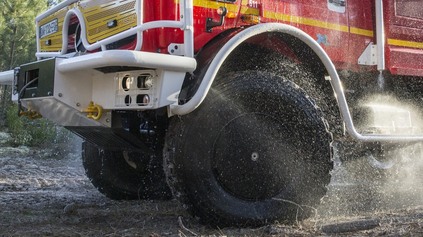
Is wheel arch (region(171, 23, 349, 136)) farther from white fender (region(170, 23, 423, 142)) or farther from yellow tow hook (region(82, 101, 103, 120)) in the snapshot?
yellow tow hook (region(82, 101, 103, 120))

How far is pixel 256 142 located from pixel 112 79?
3.79 feet

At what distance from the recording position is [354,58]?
5133 mm

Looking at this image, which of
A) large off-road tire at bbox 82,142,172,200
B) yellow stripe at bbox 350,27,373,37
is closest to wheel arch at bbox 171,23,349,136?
yellow stripe at bbox 350,27,373,37

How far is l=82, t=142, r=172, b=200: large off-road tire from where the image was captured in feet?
17.5

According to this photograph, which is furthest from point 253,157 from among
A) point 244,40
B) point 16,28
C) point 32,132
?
point 16,28

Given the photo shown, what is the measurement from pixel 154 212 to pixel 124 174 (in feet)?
2.88

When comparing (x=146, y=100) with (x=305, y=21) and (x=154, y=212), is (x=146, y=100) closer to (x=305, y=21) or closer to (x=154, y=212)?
(x=154, y=212)

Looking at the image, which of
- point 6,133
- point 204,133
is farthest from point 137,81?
point 6,133

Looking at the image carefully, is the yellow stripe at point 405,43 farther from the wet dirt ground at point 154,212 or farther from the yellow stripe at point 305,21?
the wet dirt ground at point 154,212

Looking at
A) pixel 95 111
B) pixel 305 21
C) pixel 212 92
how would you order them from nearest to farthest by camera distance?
pixel 212 92
pixel 95 111
pixel 305 21

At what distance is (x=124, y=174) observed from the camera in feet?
17.9

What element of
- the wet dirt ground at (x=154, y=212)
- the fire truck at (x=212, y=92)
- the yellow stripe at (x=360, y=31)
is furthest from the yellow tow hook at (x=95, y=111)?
the yellow stripe at (x=360, y=31)

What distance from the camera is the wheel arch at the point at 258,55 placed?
3586 mm

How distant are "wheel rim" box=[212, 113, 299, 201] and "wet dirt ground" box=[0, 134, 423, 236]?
300 millimetres
